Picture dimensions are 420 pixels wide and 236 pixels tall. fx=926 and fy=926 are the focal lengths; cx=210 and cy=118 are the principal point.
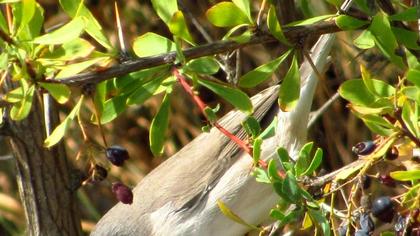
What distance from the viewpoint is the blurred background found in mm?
3852

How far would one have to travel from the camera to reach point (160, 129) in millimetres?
2021

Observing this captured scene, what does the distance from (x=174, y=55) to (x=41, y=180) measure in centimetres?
113

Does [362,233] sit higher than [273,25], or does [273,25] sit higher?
[273,25]

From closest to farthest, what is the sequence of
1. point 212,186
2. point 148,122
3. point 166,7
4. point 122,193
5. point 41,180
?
point 166,7 < point 122,193 < point 41,180 < point 212,186 < point 148,122

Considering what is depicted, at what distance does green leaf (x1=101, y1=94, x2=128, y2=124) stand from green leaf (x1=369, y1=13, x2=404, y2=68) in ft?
1.80

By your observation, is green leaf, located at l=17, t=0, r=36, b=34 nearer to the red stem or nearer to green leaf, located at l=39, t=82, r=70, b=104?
green leaf, located at l=39, t=82, r=70, b=104

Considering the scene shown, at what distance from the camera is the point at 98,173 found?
207 centimetres

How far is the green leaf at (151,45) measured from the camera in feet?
6.39

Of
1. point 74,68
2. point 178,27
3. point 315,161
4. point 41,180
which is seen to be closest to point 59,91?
point 74,68

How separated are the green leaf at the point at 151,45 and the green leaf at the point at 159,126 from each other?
99 mm

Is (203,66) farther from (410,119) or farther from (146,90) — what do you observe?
(410,119)

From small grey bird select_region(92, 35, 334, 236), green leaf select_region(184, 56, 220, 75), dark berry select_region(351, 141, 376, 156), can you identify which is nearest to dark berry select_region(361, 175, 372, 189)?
dark berry select_region(351, 141, 376, 156)

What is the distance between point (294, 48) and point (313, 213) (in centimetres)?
37

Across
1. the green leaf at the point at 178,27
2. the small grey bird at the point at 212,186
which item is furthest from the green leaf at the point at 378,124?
the small grey bird at the point at 212,186
